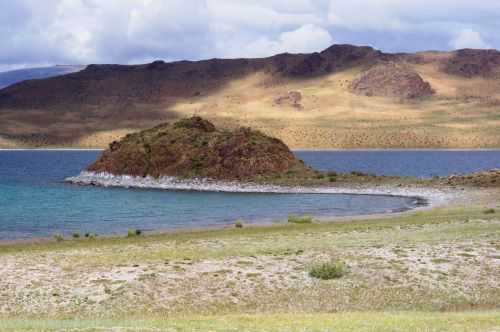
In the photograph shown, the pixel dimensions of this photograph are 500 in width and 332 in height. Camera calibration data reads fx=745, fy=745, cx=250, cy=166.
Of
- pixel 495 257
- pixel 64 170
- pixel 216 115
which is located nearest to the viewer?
pixel 495 257

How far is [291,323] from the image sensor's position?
14.9m

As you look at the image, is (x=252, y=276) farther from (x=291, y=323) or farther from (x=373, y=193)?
(x=373, y=193)

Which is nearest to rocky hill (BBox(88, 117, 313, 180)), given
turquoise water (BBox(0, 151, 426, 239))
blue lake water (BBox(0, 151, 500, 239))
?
blue lake water (BBox(0, 151, 500, 239))

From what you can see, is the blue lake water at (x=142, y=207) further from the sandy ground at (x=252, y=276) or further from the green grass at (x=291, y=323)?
the green grass at (x=291, y=323)

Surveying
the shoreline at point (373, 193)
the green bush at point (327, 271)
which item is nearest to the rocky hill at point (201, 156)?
the shoreline at point (373, 193)

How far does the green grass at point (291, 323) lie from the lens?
14039mm

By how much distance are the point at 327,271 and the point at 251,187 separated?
45.3 meters

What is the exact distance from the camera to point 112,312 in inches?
695

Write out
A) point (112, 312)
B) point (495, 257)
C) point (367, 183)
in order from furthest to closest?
1. point (367, 183)
2. point (495, 257)
3. point (112, 312)

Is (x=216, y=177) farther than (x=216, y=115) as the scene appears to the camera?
No

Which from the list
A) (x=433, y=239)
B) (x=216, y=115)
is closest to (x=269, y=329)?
(x=433, y=239)

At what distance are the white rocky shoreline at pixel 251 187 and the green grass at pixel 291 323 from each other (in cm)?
3336

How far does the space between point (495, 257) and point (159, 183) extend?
51.3 meters

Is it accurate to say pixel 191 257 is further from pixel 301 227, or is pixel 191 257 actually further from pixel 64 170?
pixel 64 170
